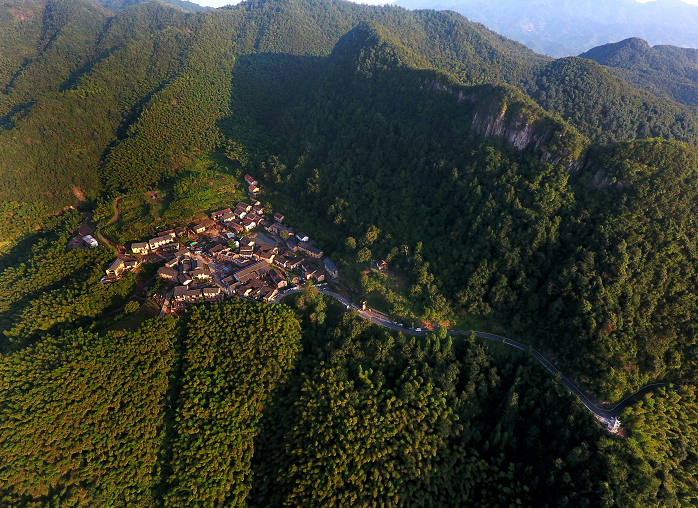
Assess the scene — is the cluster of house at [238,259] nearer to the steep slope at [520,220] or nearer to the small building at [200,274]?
the small building at [200,274]

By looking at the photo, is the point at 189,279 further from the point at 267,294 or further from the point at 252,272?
the point at 267,294

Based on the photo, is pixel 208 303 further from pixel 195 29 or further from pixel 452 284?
pixel 195 29

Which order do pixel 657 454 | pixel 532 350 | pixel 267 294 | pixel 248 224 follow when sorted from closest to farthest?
1. pixel 657 454
2. pixel 532 350
3. pixel 267 294
4. pixel 248 224

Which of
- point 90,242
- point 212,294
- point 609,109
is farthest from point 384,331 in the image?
point 609,109

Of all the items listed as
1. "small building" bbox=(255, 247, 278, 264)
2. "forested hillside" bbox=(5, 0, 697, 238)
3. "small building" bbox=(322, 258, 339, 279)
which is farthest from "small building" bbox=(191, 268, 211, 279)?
"forested hillside" bbox=(5, 0, 697, 238)

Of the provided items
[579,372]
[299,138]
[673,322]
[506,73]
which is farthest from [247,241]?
[506,73]

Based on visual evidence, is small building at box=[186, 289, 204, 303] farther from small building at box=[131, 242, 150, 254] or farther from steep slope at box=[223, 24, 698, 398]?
steep slope at box=[223, 24, 698, 398]

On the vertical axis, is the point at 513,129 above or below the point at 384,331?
above

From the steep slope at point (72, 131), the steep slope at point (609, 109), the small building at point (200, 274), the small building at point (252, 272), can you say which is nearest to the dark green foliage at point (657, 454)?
the small building at point (252, 272)
